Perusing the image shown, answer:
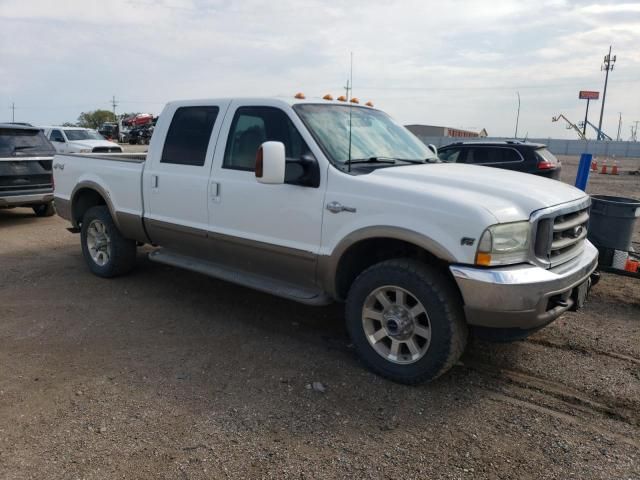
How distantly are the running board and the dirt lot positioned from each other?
1.56 feet

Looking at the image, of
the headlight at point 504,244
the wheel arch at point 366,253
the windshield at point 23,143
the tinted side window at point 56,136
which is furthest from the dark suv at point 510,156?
the tinted side window at point 56,136

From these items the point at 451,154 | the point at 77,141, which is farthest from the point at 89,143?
the point at 451,154

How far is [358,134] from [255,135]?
878 millimetres

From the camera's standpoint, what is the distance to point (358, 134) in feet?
14.6

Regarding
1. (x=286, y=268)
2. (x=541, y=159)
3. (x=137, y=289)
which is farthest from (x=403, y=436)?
(x=541, y=159)

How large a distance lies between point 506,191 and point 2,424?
3514 mm

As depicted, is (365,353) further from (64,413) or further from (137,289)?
(137,289)

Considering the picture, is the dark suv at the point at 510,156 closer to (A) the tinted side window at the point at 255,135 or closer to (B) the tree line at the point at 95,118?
(A) the tinted side window at the point at 255,135

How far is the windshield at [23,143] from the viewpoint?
9.44 m

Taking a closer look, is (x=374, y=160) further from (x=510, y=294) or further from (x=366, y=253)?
(x=510, y=294)

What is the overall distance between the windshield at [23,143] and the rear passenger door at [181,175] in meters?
5.62

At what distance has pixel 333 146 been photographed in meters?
4.12

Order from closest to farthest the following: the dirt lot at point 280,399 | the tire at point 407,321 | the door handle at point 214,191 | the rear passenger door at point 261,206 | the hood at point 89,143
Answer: the dirt lot at point 280,399
the tire at point 407,321
the rear passenger door at point 261,206
the door handle at point 214,191
the hood at point 89,143

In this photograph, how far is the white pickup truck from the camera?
10.9 ft
